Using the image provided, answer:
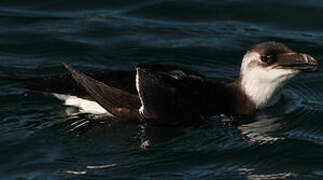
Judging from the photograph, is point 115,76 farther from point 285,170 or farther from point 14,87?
point 285,170

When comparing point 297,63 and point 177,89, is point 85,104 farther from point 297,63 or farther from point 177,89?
point 297,63

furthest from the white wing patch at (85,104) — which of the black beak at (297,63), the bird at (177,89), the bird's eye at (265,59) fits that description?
the black beak at (297,63)

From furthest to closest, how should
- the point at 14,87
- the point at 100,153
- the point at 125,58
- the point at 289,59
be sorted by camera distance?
the point at 125,58 → the point at 14,87 → the point at 289,59 → the point at 100,153

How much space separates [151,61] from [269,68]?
235 centimetres

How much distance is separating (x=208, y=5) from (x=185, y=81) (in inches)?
171

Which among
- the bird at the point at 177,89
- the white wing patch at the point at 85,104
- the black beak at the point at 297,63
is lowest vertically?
the white wing patch at the point at 85,104

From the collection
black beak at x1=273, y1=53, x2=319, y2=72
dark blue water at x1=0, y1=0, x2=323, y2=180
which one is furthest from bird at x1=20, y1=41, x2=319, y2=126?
dark blue water at x1=0, y1=0, x2=323, y2=180

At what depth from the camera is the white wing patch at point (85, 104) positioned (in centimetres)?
751

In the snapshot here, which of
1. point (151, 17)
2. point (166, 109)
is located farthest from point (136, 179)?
point (151, 17)

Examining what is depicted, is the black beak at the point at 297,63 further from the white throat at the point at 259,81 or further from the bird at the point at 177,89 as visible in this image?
A: the white throat at the point at 259,81

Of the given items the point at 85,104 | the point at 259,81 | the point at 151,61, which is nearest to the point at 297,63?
the point at 259,81

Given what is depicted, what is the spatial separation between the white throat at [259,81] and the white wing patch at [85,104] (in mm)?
1390

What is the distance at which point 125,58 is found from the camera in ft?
30.7

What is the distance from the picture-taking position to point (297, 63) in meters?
7.05
